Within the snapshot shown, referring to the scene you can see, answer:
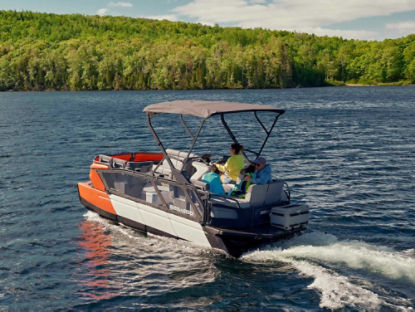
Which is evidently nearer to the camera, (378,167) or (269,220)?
(269,220)

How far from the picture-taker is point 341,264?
467 inches

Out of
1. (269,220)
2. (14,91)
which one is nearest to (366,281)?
(269,220)

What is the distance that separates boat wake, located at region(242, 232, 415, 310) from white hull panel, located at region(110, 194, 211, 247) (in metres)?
1.38

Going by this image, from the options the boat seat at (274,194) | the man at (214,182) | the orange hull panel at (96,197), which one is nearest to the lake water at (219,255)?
the orange hull panel at (96,197)

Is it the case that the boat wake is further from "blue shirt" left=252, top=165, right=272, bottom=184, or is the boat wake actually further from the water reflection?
the water reflection

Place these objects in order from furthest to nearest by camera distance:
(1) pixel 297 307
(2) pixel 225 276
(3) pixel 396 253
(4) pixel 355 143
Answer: (4) pixel 355 143 → (3) pixel 396 253 → (2) pixel 225 276 → (1) pixel 297 307

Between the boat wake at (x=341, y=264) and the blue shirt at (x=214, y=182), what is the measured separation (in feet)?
5.93

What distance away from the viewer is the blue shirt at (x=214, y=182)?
1305cm

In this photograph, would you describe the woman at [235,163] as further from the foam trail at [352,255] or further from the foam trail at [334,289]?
the foam trail at [334,289]

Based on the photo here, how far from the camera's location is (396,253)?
12.6m

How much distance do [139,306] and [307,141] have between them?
25.6 meters

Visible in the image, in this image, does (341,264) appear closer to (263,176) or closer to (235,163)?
(263,176)

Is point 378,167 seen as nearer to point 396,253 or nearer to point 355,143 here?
point 355,143

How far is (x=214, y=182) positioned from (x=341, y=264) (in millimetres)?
3758
